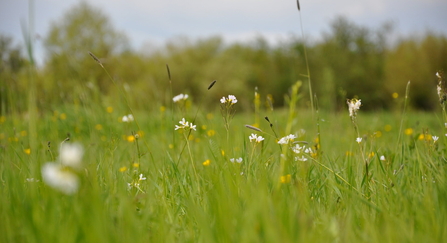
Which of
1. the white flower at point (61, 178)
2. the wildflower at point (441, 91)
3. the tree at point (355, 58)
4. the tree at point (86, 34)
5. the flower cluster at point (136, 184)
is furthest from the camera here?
the tree at point (355, 58)

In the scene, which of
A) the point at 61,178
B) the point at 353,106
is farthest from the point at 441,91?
the point at 61,178

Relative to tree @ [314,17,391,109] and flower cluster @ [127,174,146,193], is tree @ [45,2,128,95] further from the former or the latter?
flower cluster @ [127,174,146,193]

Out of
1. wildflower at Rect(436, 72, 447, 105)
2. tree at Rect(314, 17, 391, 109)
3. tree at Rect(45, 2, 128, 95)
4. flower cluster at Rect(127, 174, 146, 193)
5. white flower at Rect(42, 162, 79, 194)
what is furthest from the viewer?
tree at Rect(314, 17, 391, 109)

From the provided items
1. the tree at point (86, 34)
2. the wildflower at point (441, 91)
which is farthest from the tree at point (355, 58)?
the wildflower at point (441, 91)

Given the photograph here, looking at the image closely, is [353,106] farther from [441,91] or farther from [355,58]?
[355,58]

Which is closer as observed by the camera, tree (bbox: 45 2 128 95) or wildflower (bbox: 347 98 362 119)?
wildflower (bbox: 347 98 362 119)

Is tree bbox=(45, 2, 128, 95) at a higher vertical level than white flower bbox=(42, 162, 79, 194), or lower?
higher

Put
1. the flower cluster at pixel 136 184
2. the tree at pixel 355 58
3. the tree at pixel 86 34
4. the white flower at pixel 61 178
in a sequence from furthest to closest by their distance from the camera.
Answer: the tree at pixel 355 58
the tree at pixel 86 34
the flower cluster at pixel 136 184
the white flower at pixel 61 178

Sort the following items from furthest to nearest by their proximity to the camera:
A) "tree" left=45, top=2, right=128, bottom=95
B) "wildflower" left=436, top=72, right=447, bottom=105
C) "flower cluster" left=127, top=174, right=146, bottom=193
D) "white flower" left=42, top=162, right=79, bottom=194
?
"tree" left=45, top=2, right=128, bottom=95, "wildflower" left=436, top=72, right=447, bottom=105, "flower cluster" left=127, top=174, right=146, bottom=193, "white flower" left=42, top=162, right=79, bottom=194

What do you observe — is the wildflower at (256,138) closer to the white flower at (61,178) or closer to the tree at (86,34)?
the white flower at (61,178)

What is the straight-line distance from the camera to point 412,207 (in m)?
1.29

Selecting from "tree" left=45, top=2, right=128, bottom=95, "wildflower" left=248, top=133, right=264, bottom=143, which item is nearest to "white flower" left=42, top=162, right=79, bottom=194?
"wildflower" left=248, top=133, right=264, bottom=143

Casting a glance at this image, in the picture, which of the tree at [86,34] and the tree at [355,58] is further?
the tree at [355,58]

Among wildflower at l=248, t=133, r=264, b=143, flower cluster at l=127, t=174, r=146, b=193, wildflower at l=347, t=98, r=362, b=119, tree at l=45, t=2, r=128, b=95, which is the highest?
tree at l=45, t=2, r=128, b=95
